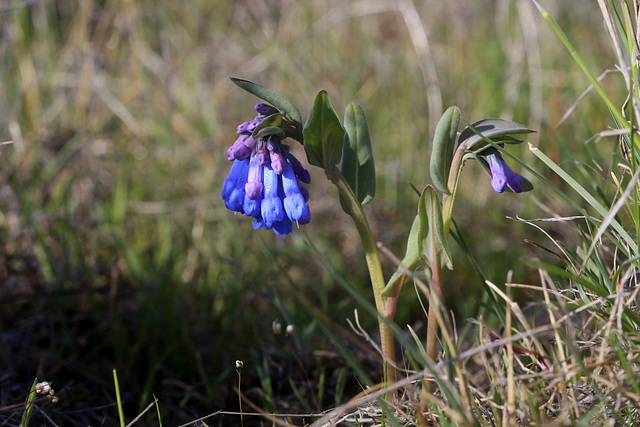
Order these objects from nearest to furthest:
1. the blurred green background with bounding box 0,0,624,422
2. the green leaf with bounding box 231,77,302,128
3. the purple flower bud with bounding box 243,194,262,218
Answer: the green leaf with bounding box 231,77,302,128, the purple flower bud with bounding box 243,194,262,218, the blurred green background with bounding box 0,0,624,422

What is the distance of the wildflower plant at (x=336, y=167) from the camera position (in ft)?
4.51

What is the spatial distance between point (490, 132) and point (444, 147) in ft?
0.38

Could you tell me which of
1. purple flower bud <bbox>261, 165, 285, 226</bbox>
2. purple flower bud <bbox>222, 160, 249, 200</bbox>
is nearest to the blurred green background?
purple flower bud <bbox>261, 165, 285, 226</bbox>

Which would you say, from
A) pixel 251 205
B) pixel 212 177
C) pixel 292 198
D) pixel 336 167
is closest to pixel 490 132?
pixel 336 167

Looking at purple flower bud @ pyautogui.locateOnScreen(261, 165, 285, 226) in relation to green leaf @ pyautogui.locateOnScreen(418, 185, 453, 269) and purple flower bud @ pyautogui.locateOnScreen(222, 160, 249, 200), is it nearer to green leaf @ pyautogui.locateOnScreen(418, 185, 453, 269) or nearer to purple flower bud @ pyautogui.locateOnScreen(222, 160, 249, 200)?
purple flower bud @ pyautogui.locateOnScreen(222, 160, 249, 200)

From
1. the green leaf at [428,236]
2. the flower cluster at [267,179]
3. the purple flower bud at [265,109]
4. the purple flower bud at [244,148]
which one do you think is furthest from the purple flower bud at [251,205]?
the green leaf at [428,236]

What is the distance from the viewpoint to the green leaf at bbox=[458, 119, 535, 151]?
134cm

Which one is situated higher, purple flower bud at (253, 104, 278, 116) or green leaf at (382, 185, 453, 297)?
purple flower bud at (253, 104, 278, 116)

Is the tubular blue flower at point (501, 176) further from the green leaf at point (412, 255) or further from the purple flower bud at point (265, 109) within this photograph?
the purple flower bud at point (265, 109)

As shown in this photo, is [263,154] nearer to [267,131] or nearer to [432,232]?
[267,131]

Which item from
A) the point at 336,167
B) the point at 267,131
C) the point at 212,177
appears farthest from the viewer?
the point at 212,177

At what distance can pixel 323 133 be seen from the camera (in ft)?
4.57

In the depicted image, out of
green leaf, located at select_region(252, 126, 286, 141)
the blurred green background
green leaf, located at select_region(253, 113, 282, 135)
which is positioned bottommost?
the blurred green background

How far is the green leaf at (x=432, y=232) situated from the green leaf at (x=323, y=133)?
244 mm
